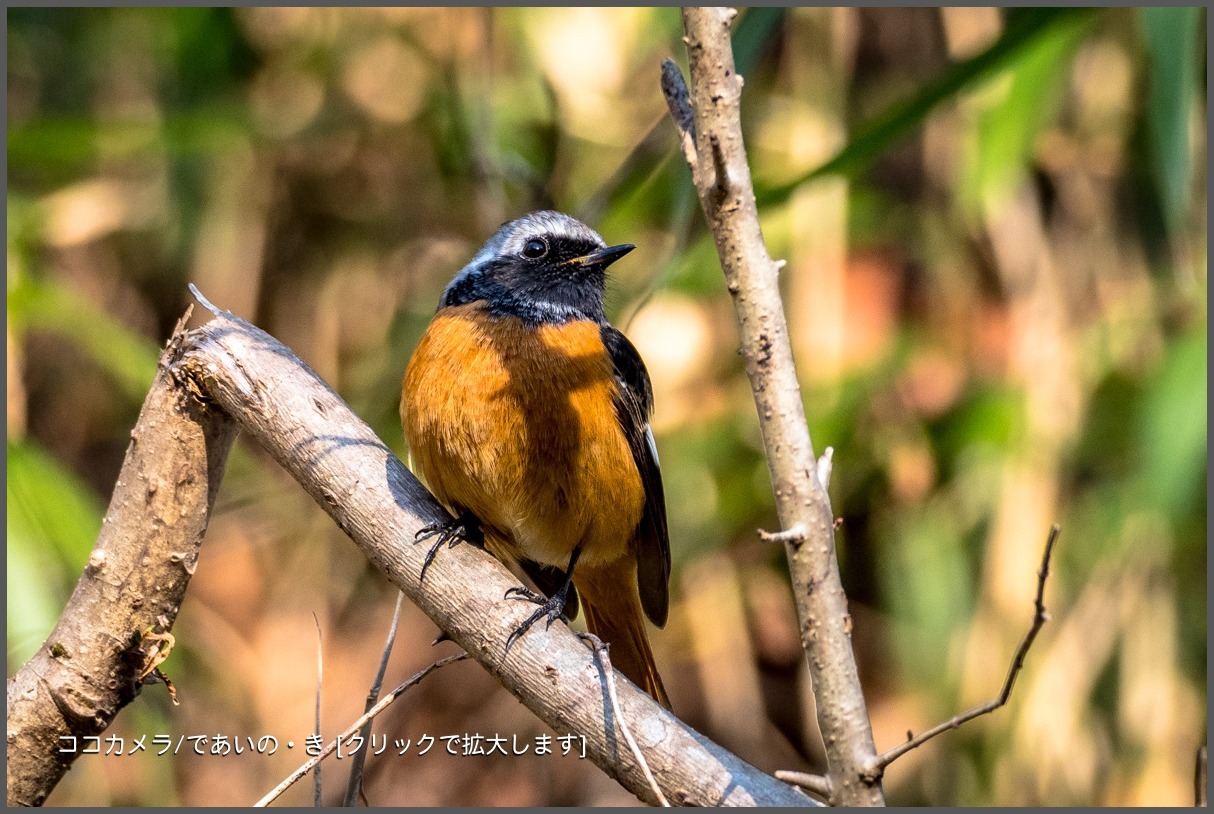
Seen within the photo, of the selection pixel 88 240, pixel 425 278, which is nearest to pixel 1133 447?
pixel 425 278

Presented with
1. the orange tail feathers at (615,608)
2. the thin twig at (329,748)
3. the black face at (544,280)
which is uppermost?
the black face at (544,280)

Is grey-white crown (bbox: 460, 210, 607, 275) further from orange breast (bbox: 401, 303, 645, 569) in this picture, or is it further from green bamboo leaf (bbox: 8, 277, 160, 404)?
green bamboo leaf (bbox: 8, 277, 160, 404)

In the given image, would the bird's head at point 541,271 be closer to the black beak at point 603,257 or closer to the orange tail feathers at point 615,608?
the black beak at point 603,257

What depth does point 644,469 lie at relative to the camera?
3.52 metres

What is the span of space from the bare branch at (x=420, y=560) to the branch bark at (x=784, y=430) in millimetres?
355

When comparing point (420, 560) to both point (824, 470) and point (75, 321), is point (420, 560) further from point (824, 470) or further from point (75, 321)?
point (75, 321)

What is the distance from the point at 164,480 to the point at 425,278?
3306mm

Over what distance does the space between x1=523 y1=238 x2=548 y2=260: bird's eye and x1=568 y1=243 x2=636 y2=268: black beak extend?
0.35 ft

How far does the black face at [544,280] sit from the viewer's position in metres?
3.55

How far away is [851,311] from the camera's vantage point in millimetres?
5762

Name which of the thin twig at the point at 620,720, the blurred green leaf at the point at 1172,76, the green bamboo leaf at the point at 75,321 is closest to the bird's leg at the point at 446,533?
the thin twig at the point at 620,720

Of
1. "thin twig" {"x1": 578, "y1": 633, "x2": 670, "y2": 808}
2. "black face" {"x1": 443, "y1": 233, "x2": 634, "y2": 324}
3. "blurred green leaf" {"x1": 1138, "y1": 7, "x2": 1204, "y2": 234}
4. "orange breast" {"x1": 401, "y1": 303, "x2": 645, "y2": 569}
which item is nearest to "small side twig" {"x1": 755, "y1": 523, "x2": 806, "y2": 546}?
"thin twig" {"x1": 578, "y1": 633, "x2": 670, "y2": 808}

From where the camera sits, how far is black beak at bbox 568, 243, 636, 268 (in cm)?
362

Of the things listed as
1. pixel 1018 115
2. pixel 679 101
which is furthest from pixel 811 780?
pixel 1018 115
